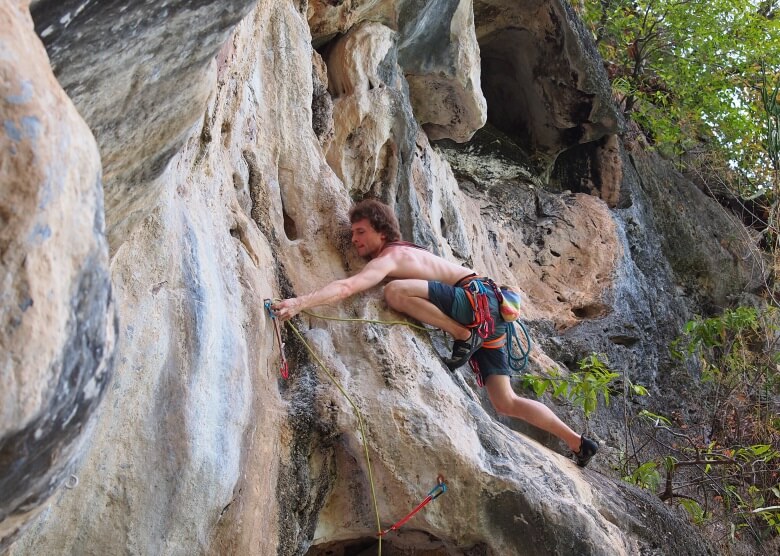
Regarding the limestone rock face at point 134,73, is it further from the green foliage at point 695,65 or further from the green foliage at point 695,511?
the green foliage at point 695,65

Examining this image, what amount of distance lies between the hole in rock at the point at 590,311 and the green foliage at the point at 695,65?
283 cm

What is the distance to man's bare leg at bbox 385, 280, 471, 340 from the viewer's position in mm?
4090

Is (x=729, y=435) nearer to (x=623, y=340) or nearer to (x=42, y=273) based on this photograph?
(x=623, y=340)

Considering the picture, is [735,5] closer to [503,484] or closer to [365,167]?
[365,167]

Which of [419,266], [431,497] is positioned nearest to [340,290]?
[419,266]

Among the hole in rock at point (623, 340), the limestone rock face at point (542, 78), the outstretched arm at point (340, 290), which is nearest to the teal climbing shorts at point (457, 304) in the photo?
the outstretched arm at point (340, 290)

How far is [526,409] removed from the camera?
443 centimetres

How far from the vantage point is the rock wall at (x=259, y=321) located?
6.05ft

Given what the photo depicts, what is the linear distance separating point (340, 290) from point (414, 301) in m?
0.43

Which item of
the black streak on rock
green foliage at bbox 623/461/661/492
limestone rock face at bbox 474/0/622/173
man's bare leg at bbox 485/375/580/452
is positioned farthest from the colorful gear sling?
limestone rock face at bbox 474/0/622/173

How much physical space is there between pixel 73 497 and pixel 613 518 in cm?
245

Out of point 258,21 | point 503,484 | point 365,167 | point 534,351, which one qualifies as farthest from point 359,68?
point 503,484

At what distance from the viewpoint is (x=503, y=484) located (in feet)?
11.8

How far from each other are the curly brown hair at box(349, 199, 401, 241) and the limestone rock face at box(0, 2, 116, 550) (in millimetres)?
2489
